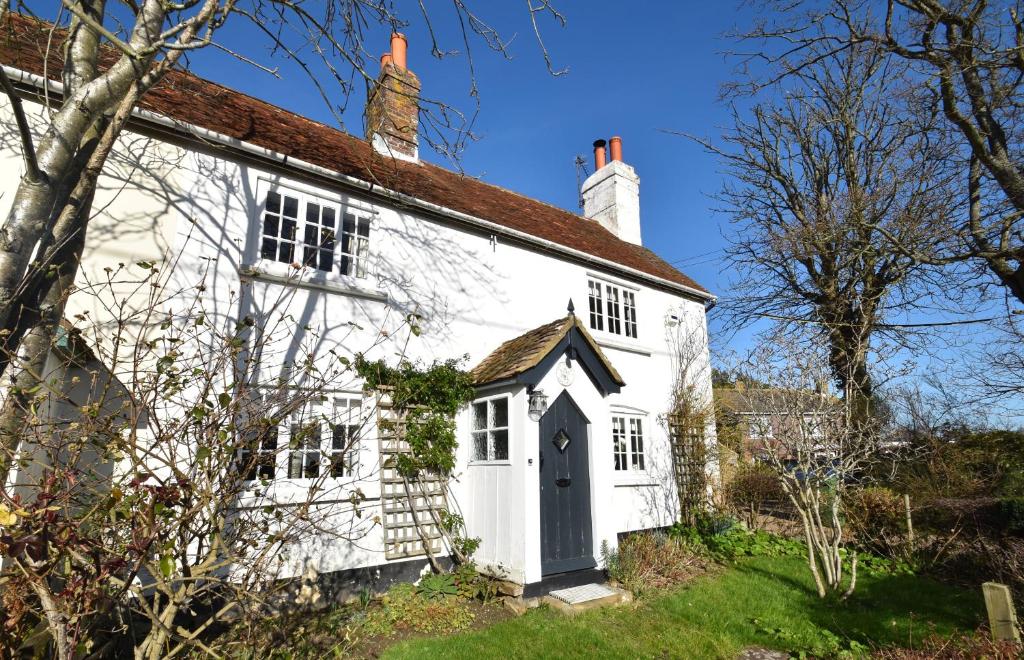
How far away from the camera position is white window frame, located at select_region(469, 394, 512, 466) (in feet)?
25.2

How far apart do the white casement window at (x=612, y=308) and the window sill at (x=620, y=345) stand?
28 centimetres

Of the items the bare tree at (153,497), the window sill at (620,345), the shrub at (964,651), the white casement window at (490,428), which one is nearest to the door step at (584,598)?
the white casement window at (490,428)

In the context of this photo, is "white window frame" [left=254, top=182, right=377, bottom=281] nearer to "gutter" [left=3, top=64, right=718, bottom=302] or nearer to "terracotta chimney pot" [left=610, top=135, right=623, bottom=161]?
"gutter" [left=3, top=64, right=718, bottom=302]

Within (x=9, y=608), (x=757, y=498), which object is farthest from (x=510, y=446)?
(x=757, y=498)

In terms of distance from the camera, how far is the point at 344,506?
713 cm

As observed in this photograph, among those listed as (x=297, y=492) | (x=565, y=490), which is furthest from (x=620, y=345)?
(x=297, y=492)

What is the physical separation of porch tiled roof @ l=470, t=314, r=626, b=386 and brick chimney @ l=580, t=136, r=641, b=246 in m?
7.71

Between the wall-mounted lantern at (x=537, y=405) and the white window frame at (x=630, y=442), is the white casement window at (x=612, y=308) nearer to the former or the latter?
the white window frame at (x=630, y=442)

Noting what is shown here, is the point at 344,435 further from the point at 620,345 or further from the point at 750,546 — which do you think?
the point at 750,546

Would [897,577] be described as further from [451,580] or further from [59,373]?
[59,373]

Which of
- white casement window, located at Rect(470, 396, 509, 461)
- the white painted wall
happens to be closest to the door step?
the white painted wall

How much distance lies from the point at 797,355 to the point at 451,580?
688 cm

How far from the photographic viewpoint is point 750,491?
12.0 meters

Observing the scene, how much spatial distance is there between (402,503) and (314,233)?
4.31 m
